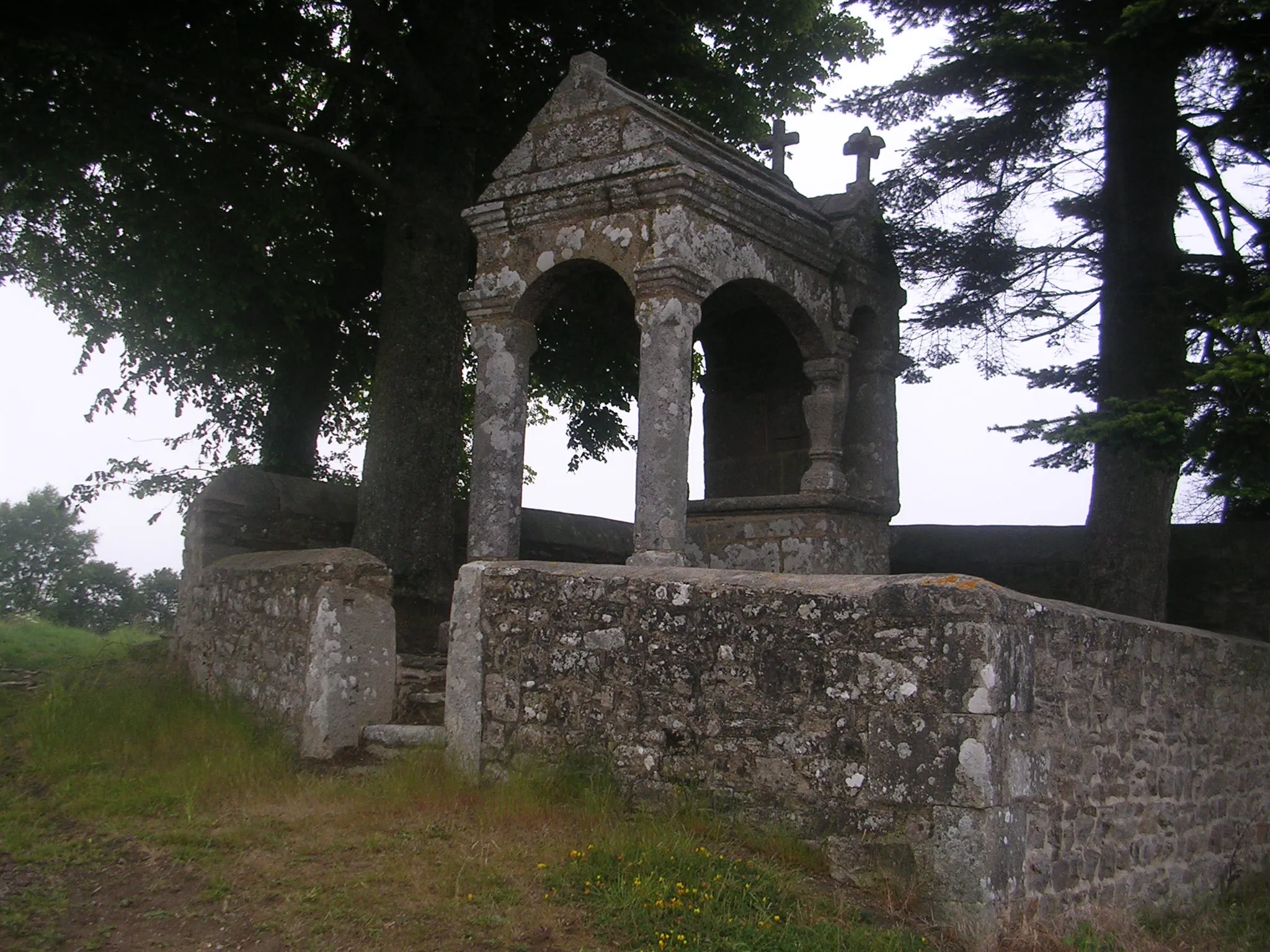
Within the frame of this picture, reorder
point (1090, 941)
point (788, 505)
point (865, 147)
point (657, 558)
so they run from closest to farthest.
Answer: point (1090, 941) < point (657, 558) < point (788, 505) < point (865, 147)

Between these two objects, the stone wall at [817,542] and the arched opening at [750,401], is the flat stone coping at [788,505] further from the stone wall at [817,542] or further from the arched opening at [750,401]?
the arched opening at [750,401]

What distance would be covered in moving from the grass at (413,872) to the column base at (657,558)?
6.54 feet

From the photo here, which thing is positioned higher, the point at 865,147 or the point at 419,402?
the point at 865,147

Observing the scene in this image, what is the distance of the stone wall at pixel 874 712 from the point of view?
490 centimetres

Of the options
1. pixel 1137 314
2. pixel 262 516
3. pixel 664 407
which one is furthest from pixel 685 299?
pixel 262 516

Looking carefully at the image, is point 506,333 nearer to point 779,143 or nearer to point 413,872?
point 779,143

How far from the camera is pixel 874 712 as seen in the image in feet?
16.6

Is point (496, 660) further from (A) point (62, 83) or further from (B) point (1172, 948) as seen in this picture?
(A) point (62, 83)

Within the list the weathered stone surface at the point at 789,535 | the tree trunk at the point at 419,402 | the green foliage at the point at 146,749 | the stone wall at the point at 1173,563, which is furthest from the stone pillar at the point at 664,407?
the stone wall at the point at 1173,563

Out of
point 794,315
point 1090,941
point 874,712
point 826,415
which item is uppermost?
point 794,315

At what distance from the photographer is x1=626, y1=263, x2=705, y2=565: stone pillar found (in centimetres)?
798

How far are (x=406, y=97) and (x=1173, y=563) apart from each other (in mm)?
7885

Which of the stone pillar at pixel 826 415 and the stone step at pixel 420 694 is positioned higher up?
the stone pillar at pixel 826 415

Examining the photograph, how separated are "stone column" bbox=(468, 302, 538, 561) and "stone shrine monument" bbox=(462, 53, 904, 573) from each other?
0.01 metres
